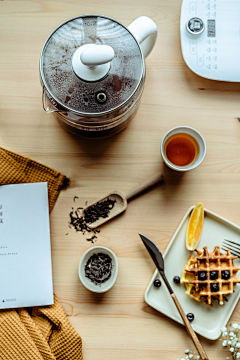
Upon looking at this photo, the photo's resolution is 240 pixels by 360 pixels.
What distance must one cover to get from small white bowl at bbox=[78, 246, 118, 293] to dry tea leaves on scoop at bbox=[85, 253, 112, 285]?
0.03 ft

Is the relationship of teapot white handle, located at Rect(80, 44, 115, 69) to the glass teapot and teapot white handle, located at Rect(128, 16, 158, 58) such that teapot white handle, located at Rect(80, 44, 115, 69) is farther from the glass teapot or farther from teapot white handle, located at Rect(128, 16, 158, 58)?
teapot white handle, located at Rect(128, 16, 158, 58)

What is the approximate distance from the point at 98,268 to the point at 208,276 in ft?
1.13

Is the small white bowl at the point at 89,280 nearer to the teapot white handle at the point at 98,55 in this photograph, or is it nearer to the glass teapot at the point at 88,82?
the glass teapot at the point at 88,82

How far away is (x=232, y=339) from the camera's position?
895mm

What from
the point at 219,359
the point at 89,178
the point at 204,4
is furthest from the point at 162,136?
the point at 219,359

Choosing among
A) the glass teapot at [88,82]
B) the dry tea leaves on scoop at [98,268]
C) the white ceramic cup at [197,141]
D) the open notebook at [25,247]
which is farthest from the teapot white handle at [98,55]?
the dry tea leaves on scoop at [98,268]

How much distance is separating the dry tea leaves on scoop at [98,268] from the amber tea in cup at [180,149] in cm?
39

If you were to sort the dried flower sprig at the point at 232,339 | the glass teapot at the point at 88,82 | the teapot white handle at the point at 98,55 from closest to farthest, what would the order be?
1. the teapot white handle at the point at 98,55
2. the glass teapot at the point at 88,82
3. the dried flower sprig at the point at 232,339

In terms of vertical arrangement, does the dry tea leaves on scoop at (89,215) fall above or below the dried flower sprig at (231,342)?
above

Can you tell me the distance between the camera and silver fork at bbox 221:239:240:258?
96 centimetres

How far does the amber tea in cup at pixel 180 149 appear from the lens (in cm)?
94

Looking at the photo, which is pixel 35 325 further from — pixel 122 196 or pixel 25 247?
pixel 122 196

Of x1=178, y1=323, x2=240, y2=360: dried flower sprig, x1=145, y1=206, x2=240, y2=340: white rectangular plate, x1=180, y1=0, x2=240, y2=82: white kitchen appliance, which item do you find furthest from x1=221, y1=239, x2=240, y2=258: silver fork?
x1=180, y1=0, x2=240, y2=82: white kitchen appliance

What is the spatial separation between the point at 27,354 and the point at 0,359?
0.08 meters
